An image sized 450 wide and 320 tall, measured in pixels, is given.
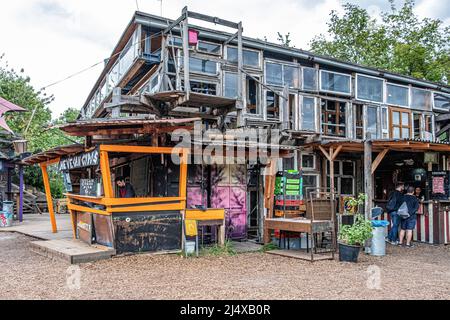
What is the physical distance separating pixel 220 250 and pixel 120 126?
3420mm

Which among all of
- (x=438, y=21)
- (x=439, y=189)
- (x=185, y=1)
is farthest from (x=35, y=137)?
(x=438, y=21)

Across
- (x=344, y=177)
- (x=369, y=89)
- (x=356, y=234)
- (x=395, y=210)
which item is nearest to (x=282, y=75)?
(x=369, y=89)

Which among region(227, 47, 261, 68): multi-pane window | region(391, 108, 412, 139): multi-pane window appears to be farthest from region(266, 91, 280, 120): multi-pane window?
region(391, 108, 412, 139): multi-pane window

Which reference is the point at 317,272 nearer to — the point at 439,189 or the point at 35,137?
the point at 439,189

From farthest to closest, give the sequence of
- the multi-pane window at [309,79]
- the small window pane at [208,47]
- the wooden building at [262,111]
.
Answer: the multi-pane window at [309,79] → the small window pane at [208,47] → the wooden building at [262,111]

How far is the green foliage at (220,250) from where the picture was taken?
→ 8.76 metres

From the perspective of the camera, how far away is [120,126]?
7934mm

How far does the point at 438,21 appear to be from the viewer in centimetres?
2684

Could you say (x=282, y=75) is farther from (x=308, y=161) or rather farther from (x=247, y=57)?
(x=308, y=161)

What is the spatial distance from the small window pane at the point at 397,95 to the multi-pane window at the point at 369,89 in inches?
18.3

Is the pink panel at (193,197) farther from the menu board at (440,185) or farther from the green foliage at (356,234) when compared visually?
the menu board at (440,185)

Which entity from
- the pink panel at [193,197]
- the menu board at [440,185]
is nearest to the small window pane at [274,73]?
the pink panel at [193,197]

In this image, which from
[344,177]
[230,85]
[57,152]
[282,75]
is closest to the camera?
[57,152]
